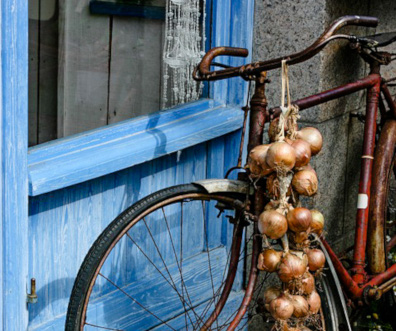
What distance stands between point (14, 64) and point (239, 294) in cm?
178

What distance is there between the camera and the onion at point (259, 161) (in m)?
2.68

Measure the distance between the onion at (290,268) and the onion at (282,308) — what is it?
76mm

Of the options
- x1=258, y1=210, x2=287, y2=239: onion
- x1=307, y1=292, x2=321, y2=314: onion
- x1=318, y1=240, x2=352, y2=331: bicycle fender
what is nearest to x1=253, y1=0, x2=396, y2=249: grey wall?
x1=318, y1=240, x2=352, y2=331: bicycle fender

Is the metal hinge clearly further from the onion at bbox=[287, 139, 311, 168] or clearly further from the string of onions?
the onion at bbox=[287, 139, 311, 168]

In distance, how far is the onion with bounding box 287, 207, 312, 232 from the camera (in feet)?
8.76

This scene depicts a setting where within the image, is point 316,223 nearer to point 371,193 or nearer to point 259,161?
point 259,161

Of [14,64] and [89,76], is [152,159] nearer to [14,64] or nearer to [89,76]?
[89,76]

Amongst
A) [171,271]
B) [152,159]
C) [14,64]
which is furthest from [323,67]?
[14,64]

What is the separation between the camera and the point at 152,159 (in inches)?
134

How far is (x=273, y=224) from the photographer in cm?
265

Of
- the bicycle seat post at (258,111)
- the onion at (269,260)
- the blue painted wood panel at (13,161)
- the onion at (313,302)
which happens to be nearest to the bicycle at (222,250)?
the bicycle seat post at (258,111)

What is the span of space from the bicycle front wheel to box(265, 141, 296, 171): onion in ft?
1.06

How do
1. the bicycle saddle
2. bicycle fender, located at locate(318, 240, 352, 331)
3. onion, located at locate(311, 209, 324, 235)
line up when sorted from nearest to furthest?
onion, located at locate(311, 209, 324, 235)
bicycle fender, located at locate(318, 240, 352, 331)
the bicycle saddle

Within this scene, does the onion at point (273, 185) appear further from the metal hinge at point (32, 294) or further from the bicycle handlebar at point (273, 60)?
the metal hinge at point (32, 294)
